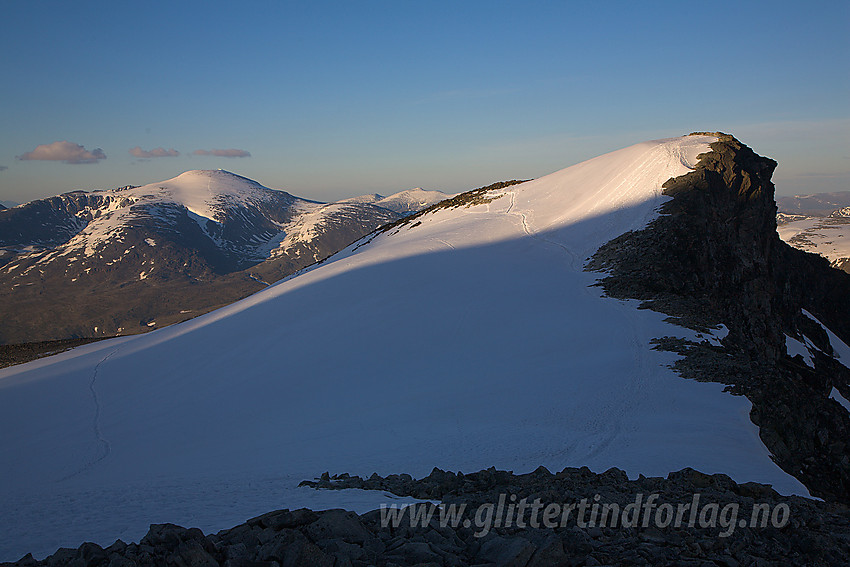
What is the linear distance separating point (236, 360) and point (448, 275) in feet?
46.2

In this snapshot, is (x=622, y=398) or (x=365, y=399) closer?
(x=622, y=398)

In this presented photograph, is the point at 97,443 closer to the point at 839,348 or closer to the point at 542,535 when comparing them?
the point at 542,535

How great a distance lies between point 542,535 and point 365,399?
43.3 ft

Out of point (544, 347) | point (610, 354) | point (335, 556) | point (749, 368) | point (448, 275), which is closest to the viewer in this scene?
point (335, 556)

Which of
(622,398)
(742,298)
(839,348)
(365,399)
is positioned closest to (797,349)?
(742,298)

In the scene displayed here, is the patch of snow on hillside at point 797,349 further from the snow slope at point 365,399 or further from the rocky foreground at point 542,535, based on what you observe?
the rocky foreground at point 542,535

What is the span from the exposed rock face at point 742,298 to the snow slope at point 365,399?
1215 millimetres

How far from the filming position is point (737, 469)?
40.0 ft

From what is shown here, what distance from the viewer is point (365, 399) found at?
19062 mm

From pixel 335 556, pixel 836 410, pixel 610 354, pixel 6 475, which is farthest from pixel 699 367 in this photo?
pixel 6 475

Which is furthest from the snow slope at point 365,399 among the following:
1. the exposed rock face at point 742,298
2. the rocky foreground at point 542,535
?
the rocky foreground at point 542,535

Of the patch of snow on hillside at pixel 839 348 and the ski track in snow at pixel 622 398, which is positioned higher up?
the ski track in snow at pixel 622 398

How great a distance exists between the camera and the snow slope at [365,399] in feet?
41.4

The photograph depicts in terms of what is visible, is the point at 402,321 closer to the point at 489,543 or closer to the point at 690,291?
the point at 690,291
